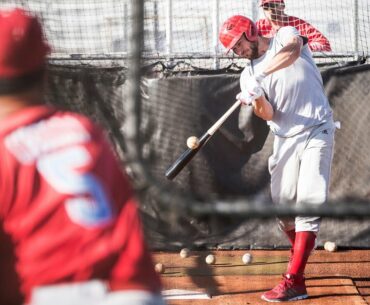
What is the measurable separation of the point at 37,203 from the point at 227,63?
5.99 m

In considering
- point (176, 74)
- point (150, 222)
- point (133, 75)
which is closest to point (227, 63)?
point (176, 74)

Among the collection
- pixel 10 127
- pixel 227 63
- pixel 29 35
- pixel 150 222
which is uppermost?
pixel 29 35

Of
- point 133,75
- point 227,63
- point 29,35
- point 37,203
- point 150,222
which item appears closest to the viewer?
point 37,203

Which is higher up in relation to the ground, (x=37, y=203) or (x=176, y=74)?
(x=37, y=203)

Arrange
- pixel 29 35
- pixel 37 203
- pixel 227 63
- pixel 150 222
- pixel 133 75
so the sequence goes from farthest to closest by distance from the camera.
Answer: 1. pixel 227 63
2. pixel 150 222
3. pixel 133 75
4. pixel 29 35
5. pixel 37 203

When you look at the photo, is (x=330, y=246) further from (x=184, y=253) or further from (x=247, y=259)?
(x=184, y=253)

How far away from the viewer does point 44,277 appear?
200 cm

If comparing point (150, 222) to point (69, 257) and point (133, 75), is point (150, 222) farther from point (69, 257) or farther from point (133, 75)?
point (69, 257)

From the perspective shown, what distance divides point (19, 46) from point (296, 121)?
366cm

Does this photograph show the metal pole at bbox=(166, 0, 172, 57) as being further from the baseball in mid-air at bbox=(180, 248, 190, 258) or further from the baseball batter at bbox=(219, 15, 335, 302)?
the baseball batter at bbox=(219, 15, 335, 302)

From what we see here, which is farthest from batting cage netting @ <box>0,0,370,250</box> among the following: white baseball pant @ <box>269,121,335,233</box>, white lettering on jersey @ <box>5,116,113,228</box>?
white lettering on jersey @ <box>5,116,113,228</box>

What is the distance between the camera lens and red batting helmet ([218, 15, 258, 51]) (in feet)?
17.9

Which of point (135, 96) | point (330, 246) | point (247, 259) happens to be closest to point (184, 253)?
point (247, 259)

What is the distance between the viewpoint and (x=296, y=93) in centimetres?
553
